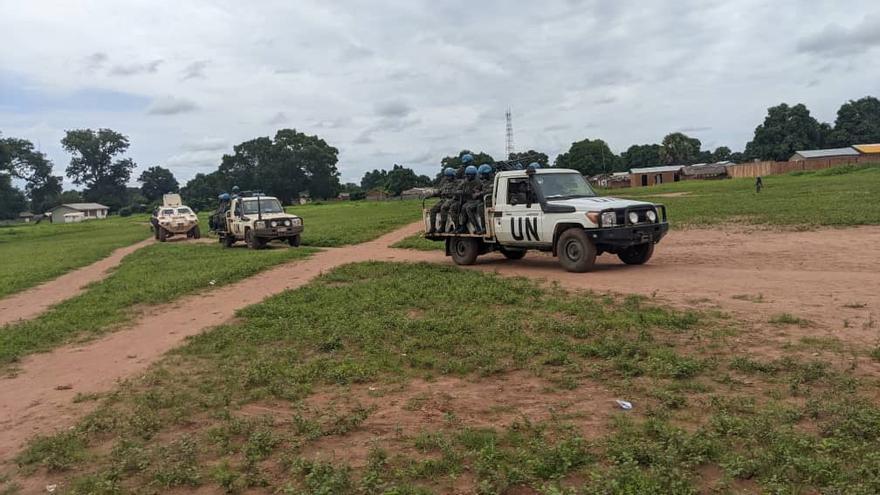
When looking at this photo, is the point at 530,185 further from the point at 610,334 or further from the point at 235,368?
the point at 235,368

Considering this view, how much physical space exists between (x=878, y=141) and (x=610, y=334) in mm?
101852

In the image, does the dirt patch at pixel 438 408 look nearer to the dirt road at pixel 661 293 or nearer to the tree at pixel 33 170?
the dirt road at pixel 661 293

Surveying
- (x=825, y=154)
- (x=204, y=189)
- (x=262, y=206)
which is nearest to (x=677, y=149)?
(x=825, y=154)

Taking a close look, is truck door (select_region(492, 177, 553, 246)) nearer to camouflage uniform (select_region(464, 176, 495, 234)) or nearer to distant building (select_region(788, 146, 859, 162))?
camouflage uniform (select_region(464, 176, 495, 234))

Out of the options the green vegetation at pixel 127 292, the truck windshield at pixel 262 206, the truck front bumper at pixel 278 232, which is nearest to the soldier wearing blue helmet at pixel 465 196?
the green vegetation at pixel 127 292

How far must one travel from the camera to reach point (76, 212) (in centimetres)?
10525

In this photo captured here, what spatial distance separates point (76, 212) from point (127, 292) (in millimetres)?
106353

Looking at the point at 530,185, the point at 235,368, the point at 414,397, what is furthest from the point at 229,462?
the point at 530,185

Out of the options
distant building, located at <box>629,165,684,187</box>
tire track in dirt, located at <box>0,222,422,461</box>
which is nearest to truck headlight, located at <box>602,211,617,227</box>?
tire track in dirt, located at <box>0,222,422,461</box>

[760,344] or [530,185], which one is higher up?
[530,185]

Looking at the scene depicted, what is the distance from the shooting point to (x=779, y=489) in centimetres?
350

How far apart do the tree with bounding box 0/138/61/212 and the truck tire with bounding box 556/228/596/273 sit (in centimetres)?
4847

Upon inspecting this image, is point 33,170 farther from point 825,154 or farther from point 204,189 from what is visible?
point 825,154

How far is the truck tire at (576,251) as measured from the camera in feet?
38.4
